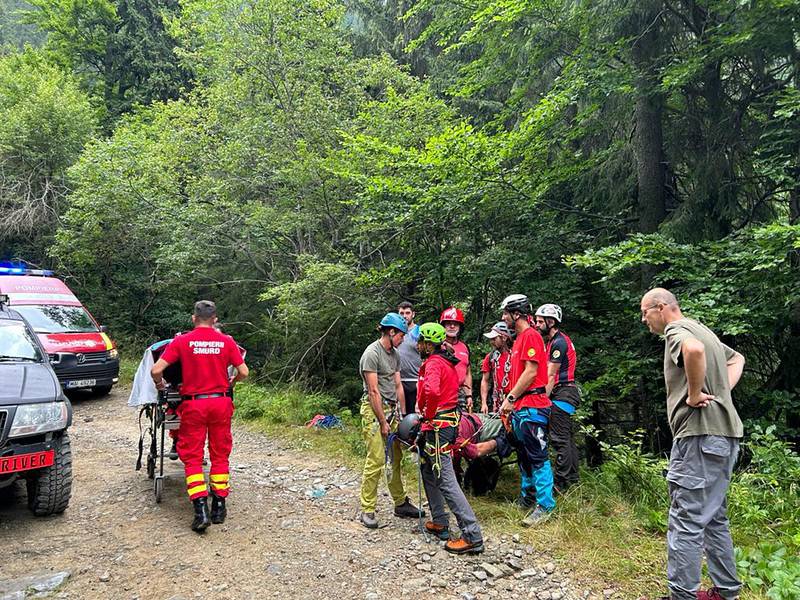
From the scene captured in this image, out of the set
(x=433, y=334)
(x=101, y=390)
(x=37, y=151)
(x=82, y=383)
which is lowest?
(x=101, y=390)

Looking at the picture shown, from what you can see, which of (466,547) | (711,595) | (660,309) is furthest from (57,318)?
(711,595)

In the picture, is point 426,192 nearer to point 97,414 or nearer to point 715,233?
point 715,233

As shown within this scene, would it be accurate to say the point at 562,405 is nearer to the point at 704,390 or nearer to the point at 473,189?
the point at 704,390

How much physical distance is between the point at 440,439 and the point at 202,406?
2.04 m

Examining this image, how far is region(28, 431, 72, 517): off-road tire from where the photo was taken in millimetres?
4539

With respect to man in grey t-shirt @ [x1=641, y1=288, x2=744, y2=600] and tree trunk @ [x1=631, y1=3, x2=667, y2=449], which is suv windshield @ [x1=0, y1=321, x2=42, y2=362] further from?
tree trunk @ [x1=631, y1=3, x2=667, y2=449]

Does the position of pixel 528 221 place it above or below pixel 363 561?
above

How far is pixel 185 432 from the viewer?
450cm

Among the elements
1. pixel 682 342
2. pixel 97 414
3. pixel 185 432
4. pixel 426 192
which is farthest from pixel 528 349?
pixel 97 414

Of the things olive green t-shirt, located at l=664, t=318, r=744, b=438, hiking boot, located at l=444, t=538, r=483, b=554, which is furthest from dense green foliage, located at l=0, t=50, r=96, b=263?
olive green t-shirt, located at l=664, t=318, r=744, b=438

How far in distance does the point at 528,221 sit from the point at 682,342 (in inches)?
258

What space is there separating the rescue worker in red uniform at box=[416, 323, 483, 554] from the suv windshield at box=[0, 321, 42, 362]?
3897 mm

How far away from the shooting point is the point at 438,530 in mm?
4441

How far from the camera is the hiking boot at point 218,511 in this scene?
463 cm
